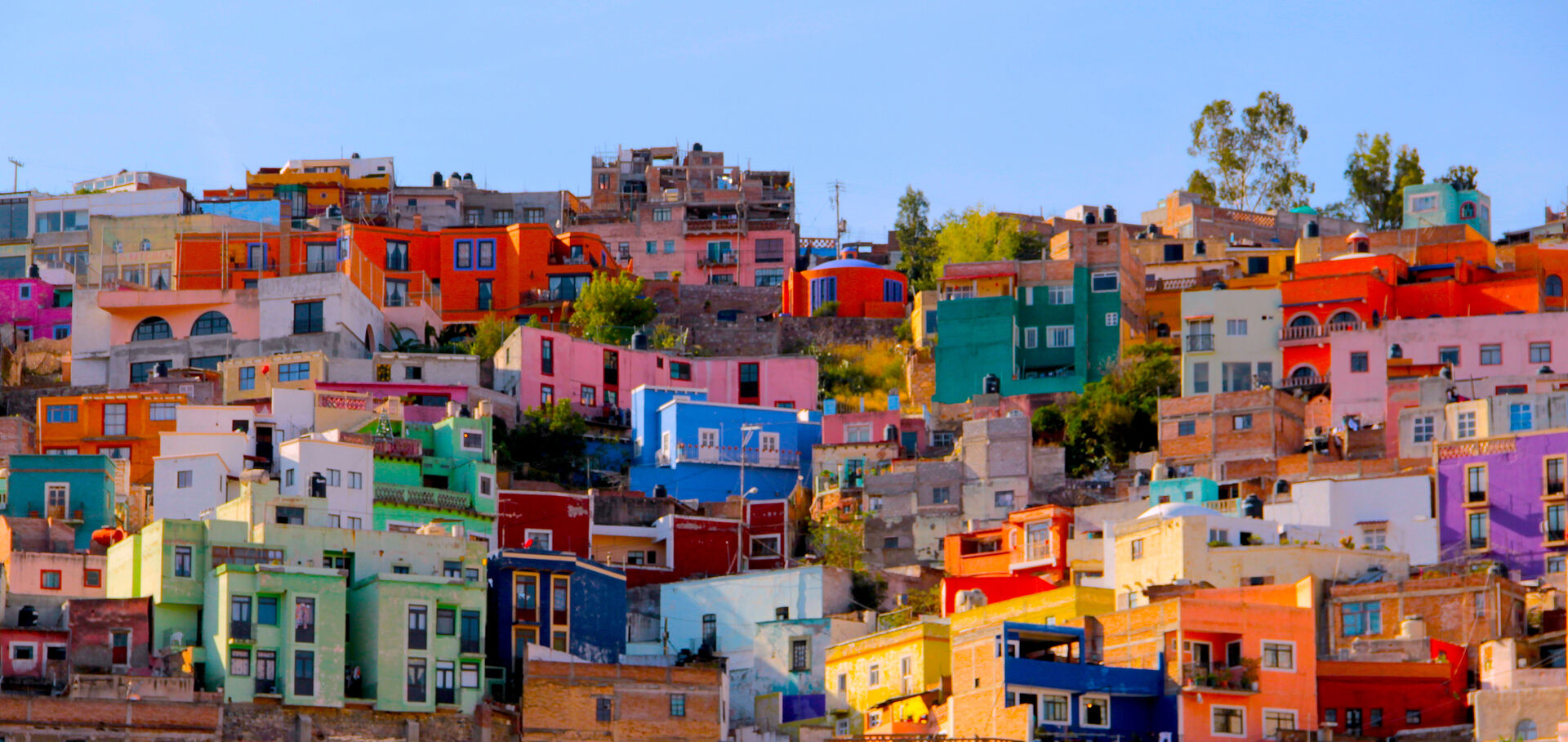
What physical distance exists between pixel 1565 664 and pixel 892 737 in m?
13.9

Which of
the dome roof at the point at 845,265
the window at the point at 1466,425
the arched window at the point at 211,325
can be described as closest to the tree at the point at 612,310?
the dome roof at the point at 845,265

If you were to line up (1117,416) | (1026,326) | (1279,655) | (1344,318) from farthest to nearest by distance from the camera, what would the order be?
(1026,326), (1344,318), (1117,416), (1279,655)

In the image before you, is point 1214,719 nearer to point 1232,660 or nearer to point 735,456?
point 1232,660

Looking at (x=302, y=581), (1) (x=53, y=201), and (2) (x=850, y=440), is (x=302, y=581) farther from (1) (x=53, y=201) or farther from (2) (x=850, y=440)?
(1) (x=53, y=201)

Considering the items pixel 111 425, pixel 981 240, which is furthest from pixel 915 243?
pixel 111 425

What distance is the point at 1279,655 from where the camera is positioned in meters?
50.6

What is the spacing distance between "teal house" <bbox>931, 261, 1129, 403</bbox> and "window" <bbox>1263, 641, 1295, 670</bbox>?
1213 inches

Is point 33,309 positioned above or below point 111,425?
above

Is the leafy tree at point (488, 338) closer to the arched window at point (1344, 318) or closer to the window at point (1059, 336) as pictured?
the window at point (1059, 336)

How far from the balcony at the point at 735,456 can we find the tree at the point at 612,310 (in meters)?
11.8

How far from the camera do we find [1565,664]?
49.8 metres

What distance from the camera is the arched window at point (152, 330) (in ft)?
272

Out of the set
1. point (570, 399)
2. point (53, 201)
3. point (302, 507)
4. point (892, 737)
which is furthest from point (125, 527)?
point (53, 201)

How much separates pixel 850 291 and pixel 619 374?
16.6m
